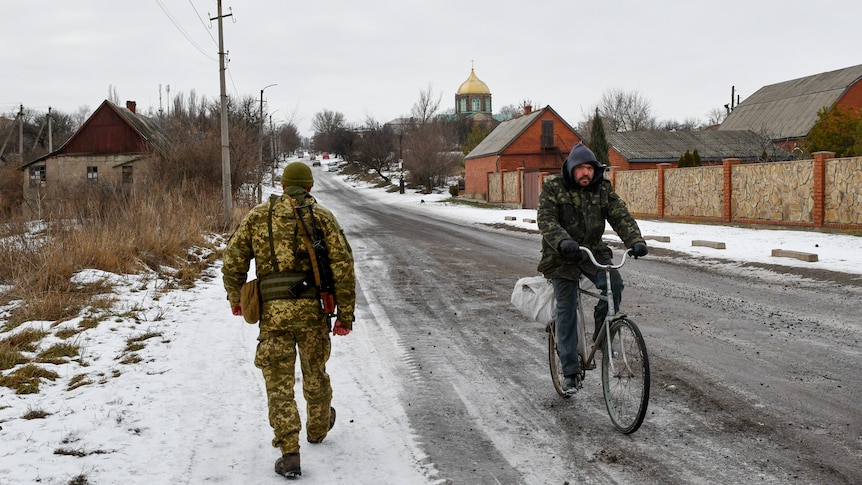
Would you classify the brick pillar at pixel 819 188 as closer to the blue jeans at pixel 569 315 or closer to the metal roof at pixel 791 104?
the blue jeans at pixel 569 315

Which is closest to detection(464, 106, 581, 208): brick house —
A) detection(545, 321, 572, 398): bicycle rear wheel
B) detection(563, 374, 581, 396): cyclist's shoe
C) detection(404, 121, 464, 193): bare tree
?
detection(404, 121, 464, 193): bare tree

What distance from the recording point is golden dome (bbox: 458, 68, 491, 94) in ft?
378

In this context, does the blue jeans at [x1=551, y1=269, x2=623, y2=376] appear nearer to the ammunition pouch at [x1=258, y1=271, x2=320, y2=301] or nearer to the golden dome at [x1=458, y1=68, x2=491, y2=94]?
the ammunition pouch at [x1=258, y1=271, x2=320, y2=301]

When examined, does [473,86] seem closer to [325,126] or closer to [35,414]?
[325,126]

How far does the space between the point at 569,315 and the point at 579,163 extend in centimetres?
109

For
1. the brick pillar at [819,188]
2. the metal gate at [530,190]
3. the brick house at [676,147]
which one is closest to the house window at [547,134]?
the brick house at [676,147]

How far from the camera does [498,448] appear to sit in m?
4.53

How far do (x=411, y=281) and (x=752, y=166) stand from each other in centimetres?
1377

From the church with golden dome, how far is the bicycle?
112 m

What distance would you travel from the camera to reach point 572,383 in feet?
17.3

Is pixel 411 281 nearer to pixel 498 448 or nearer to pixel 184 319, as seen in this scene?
pixel 184 319

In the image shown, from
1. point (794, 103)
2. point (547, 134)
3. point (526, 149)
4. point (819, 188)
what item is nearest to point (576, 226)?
point (819, 188)

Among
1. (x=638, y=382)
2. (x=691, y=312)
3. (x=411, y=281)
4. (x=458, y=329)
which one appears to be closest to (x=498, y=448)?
(x=638, y=382)

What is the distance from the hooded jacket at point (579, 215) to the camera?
197 inches
